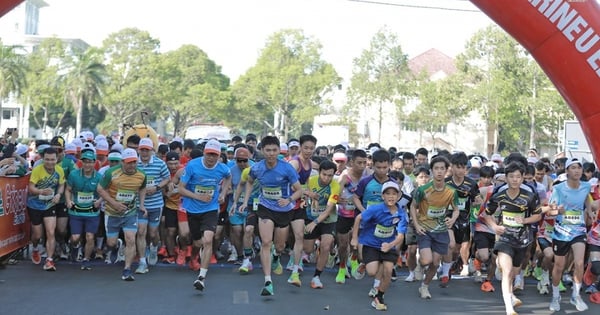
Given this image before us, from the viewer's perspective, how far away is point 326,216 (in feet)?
29.6

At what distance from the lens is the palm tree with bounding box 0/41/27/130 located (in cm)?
5512

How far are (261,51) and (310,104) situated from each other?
20.4 feet

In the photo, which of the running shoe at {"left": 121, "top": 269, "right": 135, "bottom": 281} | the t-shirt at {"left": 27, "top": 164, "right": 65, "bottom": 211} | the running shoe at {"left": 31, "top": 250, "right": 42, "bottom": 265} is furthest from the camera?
the running shoe at {"left": 31, "top": 250, "right": 42, "bottom": 265}

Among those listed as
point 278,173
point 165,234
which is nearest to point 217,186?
point 278,173

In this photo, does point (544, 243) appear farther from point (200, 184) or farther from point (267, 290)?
point (200, 184)

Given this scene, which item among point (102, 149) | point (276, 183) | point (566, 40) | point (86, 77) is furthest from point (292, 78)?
point (566, 40)

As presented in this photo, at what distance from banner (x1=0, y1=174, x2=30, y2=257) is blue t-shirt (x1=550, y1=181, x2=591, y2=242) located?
22.1 ft

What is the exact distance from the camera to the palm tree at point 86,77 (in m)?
59.6

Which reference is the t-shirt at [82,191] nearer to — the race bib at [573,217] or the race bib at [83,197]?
the race bib at [83,197]

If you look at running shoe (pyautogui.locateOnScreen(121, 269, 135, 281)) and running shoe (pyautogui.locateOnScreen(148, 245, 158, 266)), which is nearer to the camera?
running shoe (pyautogui.locateOnScreen(121, 269, 135, 281))

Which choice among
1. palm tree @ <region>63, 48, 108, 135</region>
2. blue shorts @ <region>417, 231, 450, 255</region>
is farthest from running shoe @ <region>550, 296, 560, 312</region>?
palm tree @ <region>63, 48, 108, 135</region>

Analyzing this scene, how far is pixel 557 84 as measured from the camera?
6316mm

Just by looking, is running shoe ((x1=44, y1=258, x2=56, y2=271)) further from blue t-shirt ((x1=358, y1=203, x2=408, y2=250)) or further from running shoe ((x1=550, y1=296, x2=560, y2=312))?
running shoe ((x1=550, y1=296, x2=560, y2=312))

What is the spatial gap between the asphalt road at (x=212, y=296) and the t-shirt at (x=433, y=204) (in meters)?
0.89
